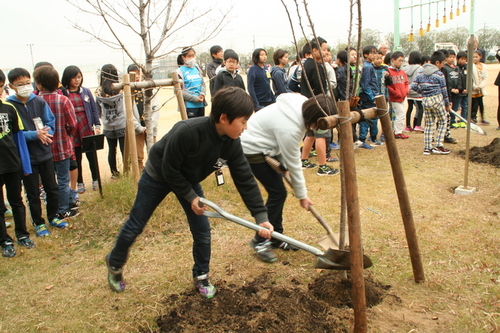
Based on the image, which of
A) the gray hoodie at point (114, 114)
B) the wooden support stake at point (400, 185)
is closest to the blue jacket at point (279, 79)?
the gray hoodie at point (114, 114)

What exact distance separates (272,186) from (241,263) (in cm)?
76

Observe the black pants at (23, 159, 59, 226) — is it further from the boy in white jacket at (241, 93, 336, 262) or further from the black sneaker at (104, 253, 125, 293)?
the boy in white jacket at (241, 93, 336, 262)

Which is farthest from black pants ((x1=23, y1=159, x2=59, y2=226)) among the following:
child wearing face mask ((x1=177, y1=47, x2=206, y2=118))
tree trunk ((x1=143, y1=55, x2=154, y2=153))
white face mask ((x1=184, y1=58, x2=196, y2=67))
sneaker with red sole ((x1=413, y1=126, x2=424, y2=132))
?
sneaker with red sole ((x1=413, y1=126, x2=424, y2=132))

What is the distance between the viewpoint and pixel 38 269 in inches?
146

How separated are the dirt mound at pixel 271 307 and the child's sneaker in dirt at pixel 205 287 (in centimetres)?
4

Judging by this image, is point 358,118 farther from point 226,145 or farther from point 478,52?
point 478,52

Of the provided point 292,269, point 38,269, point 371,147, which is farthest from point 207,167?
point 371,147

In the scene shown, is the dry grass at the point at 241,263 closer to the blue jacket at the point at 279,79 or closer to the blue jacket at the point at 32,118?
the blue jacket at the point at 32,118

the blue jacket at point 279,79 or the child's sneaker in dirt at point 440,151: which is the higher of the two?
the blue jacket at point 279,79

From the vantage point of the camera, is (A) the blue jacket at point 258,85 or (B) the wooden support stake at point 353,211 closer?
(B) the wooden support stake at point 353,211

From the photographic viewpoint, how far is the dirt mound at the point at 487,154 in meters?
6.74

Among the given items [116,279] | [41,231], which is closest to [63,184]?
[41,231]

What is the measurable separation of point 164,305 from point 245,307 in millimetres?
624

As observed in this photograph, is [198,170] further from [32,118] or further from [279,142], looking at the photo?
[32,118]
